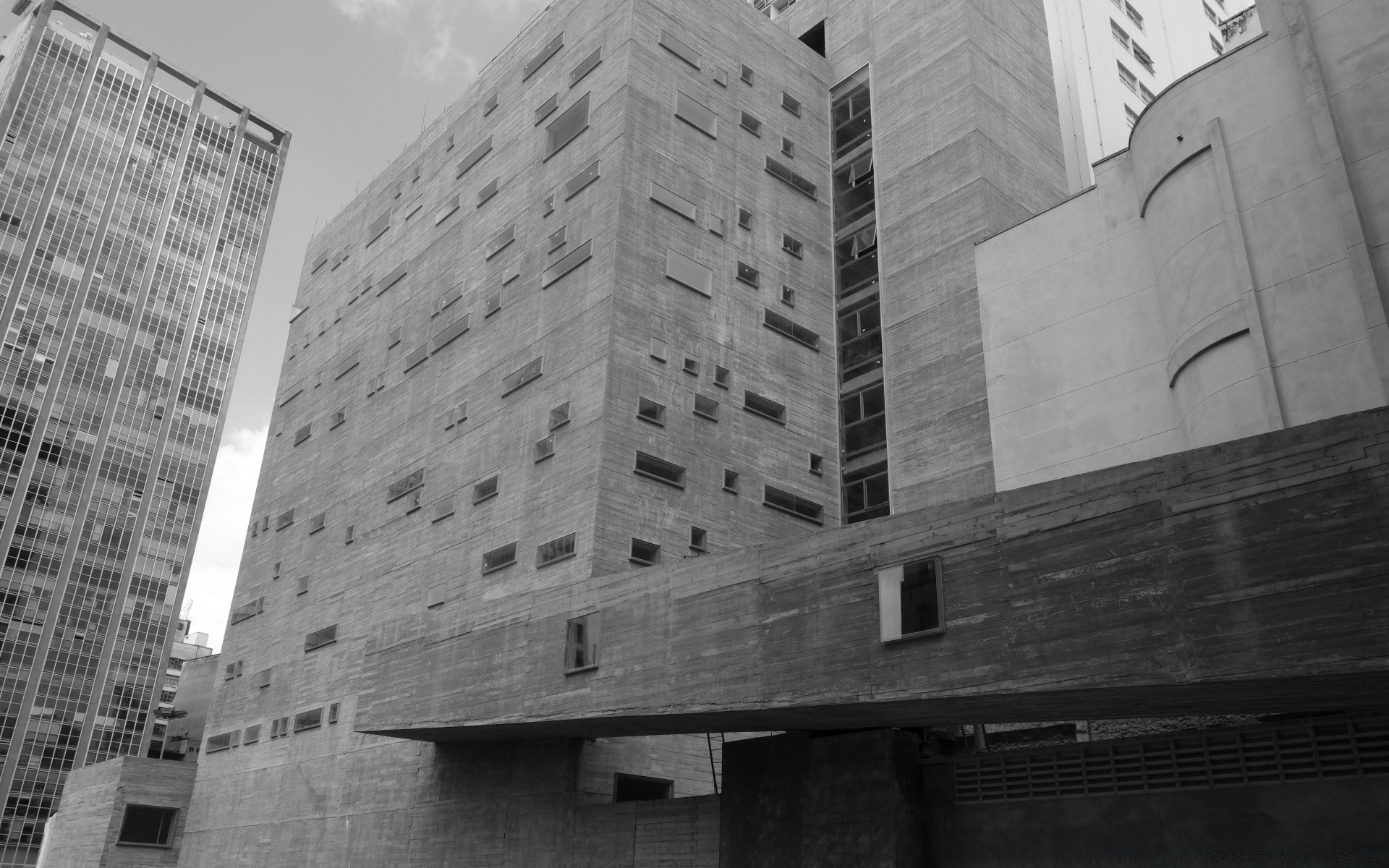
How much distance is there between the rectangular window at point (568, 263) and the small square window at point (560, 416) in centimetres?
551

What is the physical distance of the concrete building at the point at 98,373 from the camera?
311 ft

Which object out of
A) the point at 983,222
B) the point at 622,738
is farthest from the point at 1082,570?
the point at 983,222

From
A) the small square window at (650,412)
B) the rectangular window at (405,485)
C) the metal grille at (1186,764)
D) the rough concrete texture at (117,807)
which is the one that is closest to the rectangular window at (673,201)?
the small square window at (650,412)

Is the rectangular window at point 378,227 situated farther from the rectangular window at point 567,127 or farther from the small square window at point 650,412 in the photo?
→ the small square window at point 650,412

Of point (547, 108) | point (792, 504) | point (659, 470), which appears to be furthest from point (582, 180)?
point (792, 504)

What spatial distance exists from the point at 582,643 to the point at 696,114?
944 inches

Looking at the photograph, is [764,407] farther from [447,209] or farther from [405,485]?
[447,209]

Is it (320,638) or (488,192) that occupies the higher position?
(488,192)

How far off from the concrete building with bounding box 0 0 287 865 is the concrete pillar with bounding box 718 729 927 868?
88.9 meters

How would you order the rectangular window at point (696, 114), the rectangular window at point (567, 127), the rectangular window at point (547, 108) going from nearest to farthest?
the rectangular window at point (696, 114)
the rectangular window at point (567, 127)
the rectangular window at point (547, 108)

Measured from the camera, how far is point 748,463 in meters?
38.1

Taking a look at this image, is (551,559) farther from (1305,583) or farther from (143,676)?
(143,676)

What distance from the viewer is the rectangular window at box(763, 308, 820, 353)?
41.5 m

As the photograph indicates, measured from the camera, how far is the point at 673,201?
39906 mm
